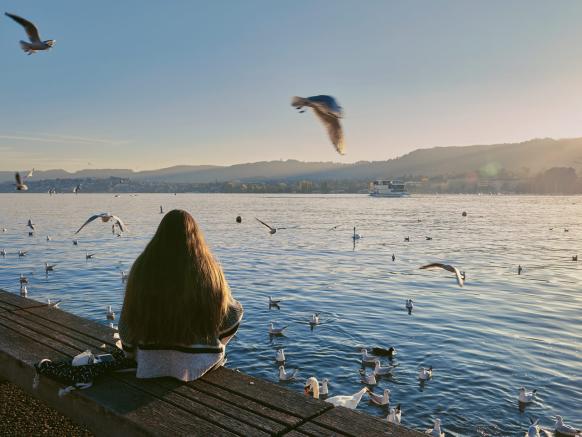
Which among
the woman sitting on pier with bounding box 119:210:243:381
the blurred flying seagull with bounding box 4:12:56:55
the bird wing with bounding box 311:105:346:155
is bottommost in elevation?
the woman sitting on pier with bounding box 119:210:243:381

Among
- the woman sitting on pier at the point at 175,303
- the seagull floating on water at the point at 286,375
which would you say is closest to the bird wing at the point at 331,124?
the woman sitting on pier at the point at 175,303

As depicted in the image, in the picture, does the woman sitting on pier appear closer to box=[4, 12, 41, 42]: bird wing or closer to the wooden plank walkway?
the wooden plank walkway

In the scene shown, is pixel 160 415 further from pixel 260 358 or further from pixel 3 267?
pixel 3 267

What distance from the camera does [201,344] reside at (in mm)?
5113

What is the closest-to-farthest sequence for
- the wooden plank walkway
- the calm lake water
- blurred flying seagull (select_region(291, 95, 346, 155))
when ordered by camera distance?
the wooden plank walkway, blurred flying seagull (select_region(291, 95, 346, 155)), the calm lake water

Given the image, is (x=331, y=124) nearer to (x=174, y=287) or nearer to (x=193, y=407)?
(x=174, y=287)

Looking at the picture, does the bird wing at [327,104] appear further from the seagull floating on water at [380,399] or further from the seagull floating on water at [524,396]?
the seagull floating on water at [524,396]

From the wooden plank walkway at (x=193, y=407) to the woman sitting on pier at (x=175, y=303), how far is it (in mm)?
275

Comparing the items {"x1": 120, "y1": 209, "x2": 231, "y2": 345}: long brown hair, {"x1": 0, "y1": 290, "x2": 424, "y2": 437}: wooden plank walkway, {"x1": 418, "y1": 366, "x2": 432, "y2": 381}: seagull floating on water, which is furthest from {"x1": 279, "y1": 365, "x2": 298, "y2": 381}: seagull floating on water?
{"x1": 120, "y1": 209, "x2": 231, "y2": 345}: long brown hair

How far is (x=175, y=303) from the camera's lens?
190 inches

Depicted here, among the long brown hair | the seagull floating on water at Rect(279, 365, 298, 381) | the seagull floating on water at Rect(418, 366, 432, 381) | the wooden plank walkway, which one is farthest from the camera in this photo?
the seagull floating on water at Rect(418, 366, 432, 381)

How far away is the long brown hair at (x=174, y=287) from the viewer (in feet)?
15.7

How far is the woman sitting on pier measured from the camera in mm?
4797

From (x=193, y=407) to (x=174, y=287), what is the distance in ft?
3.67
